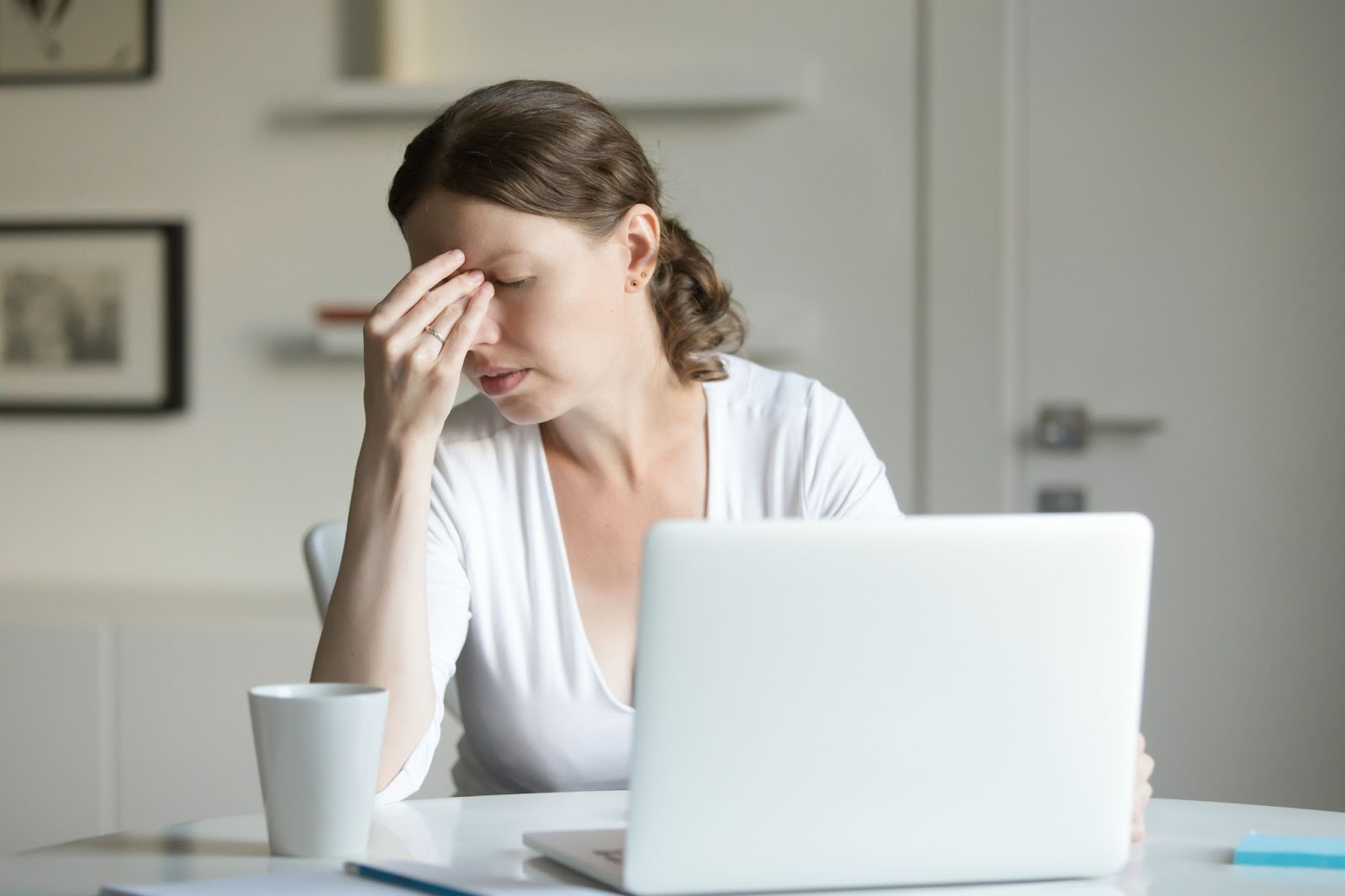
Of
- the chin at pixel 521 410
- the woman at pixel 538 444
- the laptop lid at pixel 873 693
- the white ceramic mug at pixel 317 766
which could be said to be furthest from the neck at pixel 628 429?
the laptop lid at pixel 873 693

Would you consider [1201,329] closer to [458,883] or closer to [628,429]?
[628,429]

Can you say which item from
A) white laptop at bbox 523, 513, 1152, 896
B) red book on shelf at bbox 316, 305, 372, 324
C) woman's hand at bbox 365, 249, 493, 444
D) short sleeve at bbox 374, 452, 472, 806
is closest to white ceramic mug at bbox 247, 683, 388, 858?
white laptop at bbox 523, 513, 1152, 896

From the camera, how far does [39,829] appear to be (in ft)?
8.47

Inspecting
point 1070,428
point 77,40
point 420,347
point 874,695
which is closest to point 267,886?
point 874,695

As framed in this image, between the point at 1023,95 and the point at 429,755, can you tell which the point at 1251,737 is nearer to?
the point at 1023,95

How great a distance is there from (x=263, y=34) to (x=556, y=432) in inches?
65.2

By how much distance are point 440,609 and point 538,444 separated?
24 centimetres

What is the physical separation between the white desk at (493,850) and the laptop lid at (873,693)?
66 millimetres

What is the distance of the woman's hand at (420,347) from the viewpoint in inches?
50.6

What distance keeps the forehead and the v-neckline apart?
0.26 metres

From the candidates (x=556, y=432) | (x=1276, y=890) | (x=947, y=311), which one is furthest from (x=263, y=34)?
(x=1276, y=890)

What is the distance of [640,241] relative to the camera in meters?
1.49

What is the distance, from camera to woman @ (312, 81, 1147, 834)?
4.12 feet

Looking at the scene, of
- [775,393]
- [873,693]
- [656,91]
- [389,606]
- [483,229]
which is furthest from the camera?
[656,91]
